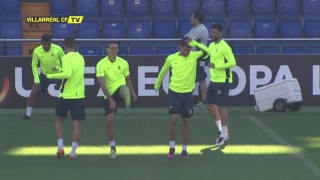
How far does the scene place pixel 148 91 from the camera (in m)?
14.7

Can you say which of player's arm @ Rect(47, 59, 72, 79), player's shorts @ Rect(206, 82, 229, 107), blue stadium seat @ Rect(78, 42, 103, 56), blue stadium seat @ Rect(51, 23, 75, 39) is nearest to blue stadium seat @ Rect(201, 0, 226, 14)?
blue stadium seat @ Rect(78, 42, 103, 56)

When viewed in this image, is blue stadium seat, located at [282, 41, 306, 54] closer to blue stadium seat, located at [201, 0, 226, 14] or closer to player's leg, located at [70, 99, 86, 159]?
blue stadium seat, located at [201, 0, 226, 14]

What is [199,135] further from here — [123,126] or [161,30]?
[161,30]

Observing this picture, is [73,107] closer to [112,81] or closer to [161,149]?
[112,81]

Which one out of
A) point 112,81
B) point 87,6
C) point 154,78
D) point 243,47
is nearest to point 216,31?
point 112,81

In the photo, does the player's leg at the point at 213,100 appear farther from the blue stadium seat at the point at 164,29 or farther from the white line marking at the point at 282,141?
the blue stadium seat at the point at 164,29

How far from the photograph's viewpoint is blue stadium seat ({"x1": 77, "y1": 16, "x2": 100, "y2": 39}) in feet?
60.2

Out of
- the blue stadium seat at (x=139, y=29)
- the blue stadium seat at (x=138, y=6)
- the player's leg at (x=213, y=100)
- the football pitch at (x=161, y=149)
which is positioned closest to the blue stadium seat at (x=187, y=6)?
the blue stadium seat at (x=138, y=6)

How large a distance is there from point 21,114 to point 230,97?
4.56 m

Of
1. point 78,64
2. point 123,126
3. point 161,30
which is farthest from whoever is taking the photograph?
point 161,30

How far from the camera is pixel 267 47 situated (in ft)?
55.5

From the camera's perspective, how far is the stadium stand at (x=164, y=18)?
18.4m

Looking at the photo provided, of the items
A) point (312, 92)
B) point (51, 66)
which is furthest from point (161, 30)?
point (51, 66)

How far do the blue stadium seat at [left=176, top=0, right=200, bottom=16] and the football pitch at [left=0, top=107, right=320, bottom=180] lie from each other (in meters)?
5.81
